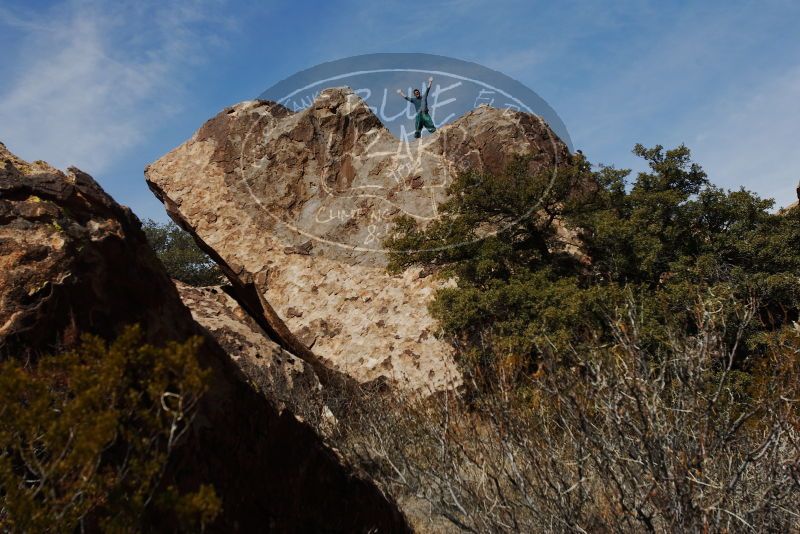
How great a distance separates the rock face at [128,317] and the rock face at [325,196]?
342 inches

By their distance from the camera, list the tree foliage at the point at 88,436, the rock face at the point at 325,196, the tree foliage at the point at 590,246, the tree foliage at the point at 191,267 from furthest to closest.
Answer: the tree foliage at the point at 191,267 → the rock face at the point at 325,196 → the tree foliage at the point at 590,246 → the tree foliage at the point at 88,436

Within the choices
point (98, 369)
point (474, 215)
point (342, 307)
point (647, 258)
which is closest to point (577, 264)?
point (647, 258)

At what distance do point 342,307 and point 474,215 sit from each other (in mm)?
3287

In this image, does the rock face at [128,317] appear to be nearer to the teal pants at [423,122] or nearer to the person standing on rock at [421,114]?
the person standing on rock at [421,114]

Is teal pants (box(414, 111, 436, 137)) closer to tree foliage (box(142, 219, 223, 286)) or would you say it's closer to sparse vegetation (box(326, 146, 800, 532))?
sparse vegetation (box(326, 146, 800, 532))

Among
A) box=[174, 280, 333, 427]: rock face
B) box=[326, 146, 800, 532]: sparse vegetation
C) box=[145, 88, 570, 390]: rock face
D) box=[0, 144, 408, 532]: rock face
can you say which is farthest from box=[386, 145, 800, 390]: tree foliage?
box=[0, 144, 408, 532]: rock face

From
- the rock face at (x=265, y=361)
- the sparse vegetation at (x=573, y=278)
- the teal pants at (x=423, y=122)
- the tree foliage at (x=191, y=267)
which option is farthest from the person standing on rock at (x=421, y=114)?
the tree foliage at (x=191, y=267)

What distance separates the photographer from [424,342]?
468 inches

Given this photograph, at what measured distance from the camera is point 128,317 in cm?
304

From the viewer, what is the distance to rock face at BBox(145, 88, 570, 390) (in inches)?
518

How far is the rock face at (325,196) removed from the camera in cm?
1315

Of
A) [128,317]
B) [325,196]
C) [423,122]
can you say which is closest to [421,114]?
[423,122]

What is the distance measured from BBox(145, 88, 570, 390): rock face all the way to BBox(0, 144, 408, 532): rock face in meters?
8.70

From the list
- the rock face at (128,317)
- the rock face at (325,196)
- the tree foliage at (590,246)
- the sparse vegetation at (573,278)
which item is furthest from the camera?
the rock face at (325,196)
